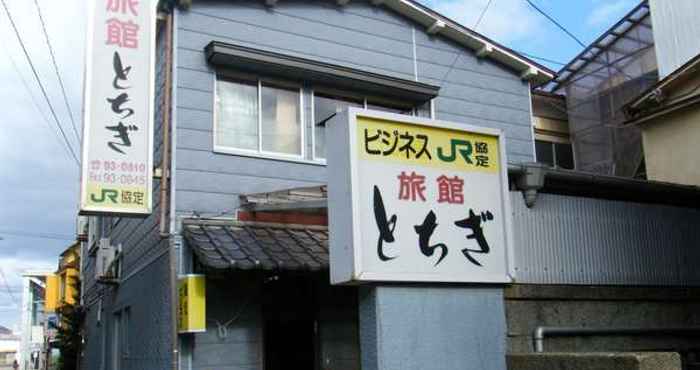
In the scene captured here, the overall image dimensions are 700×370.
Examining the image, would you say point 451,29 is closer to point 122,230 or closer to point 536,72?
point 536,72

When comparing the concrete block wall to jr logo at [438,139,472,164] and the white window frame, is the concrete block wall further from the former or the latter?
the white window frame

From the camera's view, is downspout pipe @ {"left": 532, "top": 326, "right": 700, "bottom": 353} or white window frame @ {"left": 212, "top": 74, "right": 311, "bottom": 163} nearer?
downspout pipe @ {"left": 532, "top": 326, "right": 700, "bottom": 353}

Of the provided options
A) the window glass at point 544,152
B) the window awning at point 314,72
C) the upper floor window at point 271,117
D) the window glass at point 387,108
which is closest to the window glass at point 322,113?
the upper floor window at point 271,117

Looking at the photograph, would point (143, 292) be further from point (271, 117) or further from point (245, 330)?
point (271, 117)

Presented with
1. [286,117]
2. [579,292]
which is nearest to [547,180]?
[579,292]

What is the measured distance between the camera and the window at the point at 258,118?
12.3m

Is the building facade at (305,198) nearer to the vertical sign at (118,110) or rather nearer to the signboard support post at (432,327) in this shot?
the signboard support post at (432,327)

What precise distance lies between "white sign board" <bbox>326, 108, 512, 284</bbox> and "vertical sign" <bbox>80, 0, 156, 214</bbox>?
15.7 feet

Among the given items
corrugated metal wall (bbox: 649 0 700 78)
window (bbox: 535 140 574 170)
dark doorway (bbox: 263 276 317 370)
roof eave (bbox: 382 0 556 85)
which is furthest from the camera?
window (bbox: 535 140 574 170)

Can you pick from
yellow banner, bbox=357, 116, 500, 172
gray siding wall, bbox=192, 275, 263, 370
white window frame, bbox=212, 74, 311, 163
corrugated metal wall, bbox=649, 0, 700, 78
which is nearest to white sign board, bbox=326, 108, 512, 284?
yellow banner, bbox=357, 116, 500, 172

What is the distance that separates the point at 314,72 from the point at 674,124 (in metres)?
6.38

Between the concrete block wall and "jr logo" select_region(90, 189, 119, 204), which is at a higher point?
"jr logo" select_region(90, 189, 119, 204)

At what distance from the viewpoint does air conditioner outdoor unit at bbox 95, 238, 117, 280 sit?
16.4 metres

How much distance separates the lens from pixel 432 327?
6176mm
